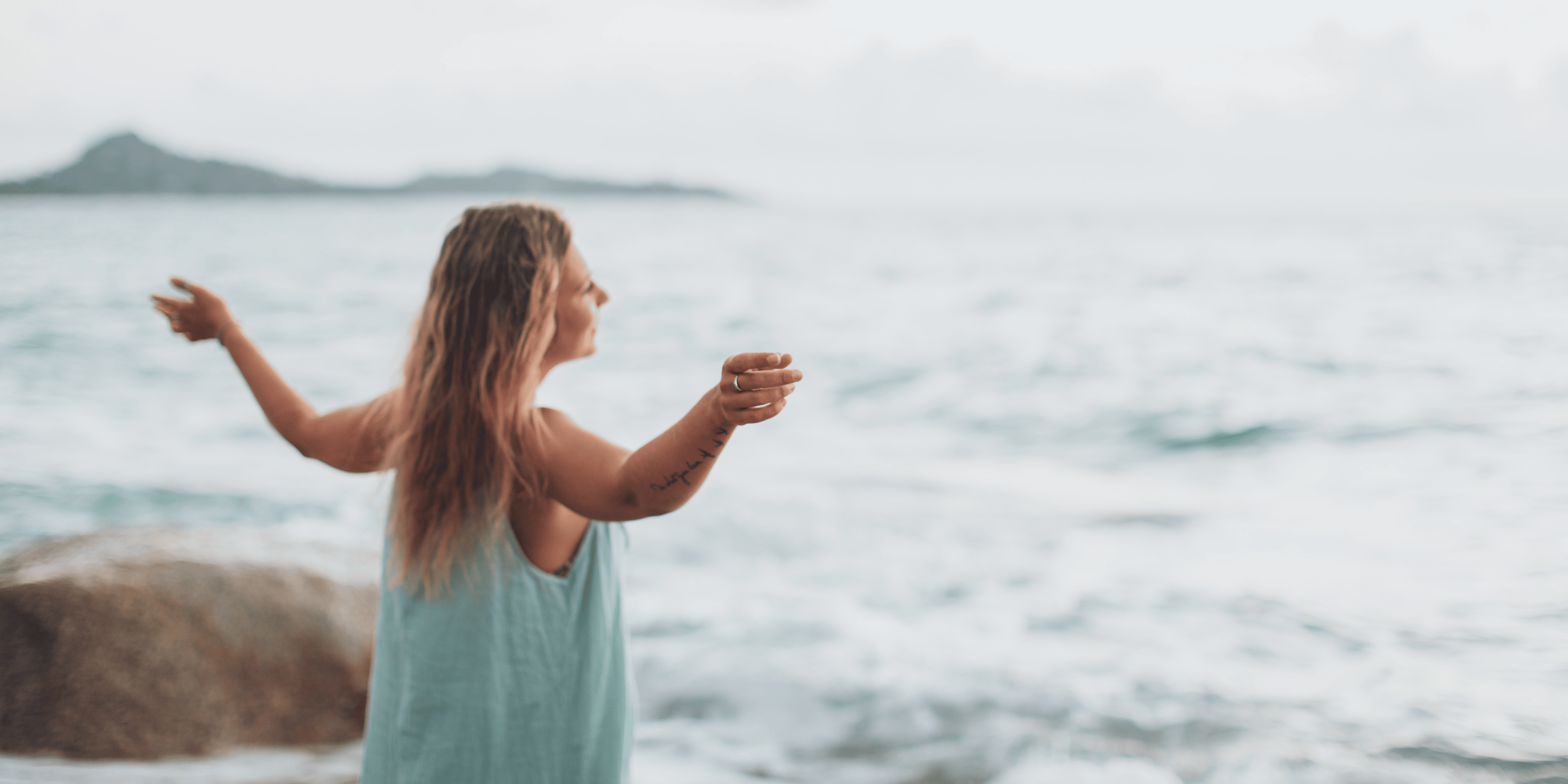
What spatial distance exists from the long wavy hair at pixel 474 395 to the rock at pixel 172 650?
229 centimetres

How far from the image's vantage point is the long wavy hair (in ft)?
5.17

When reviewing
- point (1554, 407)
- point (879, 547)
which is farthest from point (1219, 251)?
point (879, 547)

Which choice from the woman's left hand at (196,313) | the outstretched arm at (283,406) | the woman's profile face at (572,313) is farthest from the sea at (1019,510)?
the woman's left hand at (196,313)

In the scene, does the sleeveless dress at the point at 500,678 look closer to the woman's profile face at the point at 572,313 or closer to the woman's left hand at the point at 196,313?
the woman's profile face at the point at 572,313

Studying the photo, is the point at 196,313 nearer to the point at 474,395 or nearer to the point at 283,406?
the point at 283,406

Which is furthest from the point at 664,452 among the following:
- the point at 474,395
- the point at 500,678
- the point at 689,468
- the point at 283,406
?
the point at 283,406

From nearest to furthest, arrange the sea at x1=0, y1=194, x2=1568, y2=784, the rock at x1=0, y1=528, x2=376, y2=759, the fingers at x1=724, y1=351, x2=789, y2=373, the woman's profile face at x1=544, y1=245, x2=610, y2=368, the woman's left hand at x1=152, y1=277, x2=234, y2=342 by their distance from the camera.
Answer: the fingers at x1=724, y1=351, x2=789, y2=373 < the woman's profile face at x1=544, y1=245, x2=610, y2=368 < the woman's left hand at x1=152, y1=277, x2=234, y2=342 < the rock at x1=0, y1=528, x2=376, y2=759 < the sea at x1=0, y1=194, x2=1568, y2=784

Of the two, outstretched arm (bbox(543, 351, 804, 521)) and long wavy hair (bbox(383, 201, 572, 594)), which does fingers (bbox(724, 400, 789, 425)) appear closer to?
outstretched arm (bbox(543, 351, 804, 521))

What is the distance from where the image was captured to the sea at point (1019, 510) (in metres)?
4.11

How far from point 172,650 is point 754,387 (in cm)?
307

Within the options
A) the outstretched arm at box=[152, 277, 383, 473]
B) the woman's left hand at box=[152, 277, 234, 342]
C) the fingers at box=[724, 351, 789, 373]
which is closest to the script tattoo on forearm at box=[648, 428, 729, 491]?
the fingers at box=[724, 351, 789, 373]

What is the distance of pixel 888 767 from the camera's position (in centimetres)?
386

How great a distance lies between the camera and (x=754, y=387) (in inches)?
51.6

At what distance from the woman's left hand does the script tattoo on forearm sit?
4.01 ft
